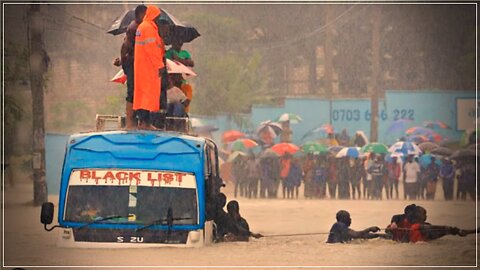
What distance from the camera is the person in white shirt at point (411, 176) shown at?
31.2 meters

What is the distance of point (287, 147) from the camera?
33.7 m

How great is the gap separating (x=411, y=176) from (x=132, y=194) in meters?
17.7

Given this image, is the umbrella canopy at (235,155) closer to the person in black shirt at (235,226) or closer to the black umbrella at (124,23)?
the black umbrella at (124,23)

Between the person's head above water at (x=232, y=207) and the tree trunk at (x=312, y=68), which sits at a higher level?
the tree trunk at (x=312, y=68)

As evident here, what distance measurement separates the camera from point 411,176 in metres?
31.7

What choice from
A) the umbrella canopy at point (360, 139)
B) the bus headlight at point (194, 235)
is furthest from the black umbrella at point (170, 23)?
the umbrella canopy at point (360, 139)

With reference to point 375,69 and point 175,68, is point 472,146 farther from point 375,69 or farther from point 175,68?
point 175,68

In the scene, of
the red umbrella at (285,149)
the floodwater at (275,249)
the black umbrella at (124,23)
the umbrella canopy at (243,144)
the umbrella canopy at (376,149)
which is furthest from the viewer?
the umbrella canopy at (243,144)

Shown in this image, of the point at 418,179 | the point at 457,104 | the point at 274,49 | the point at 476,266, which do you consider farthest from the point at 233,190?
the point at 476,266

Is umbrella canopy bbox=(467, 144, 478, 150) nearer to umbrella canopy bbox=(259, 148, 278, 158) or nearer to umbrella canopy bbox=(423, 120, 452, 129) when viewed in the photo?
umbrella canopy bbox=(423, 120, 452, 129)

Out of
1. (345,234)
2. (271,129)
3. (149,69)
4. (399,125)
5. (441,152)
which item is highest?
(149,69)

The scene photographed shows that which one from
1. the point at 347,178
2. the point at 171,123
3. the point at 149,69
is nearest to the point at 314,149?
the point at 347,178

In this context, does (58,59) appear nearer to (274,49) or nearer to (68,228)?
(274,49)

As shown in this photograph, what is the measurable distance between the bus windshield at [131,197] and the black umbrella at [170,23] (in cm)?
395
